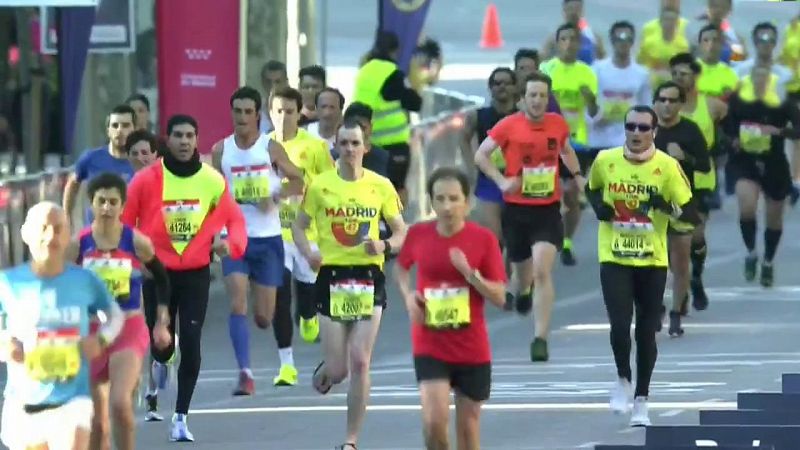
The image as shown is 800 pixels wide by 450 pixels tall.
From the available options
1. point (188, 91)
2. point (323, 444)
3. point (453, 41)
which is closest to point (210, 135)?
point (188, 91)

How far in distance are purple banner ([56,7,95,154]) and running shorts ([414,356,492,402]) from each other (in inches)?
418

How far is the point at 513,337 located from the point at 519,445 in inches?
227

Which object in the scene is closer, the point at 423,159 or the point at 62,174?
the point at 62,174

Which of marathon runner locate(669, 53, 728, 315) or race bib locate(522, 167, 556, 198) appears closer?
race bib locate(522, 167, 556, 198)

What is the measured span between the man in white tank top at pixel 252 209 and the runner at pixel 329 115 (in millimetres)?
1212

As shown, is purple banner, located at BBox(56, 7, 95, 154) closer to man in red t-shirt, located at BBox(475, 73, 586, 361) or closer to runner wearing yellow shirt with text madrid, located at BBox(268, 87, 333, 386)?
runner wearing yellow shirt with text madrid, located at BBox(268, 87, 333, 386)

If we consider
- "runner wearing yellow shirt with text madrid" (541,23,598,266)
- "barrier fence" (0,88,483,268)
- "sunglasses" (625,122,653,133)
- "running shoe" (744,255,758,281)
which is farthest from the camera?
"runner wearing yellow shirt with text madrid" (541,23,598,266)

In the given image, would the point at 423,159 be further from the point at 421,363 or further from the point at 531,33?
the point at 531,33

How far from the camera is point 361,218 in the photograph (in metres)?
15.6

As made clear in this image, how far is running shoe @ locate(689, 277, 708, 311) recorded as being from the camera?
73.3 ft

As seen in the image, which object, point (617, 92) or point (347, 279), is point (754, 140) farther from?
point (347, 279)

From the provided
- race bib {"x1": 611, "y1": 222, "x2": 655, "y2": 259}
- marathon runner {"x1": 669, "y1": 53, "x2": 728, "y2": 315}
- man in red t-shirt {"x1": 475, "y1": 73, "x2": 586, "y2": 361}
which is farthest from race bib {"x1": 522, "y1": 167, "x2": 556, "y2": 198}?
race bib {"x1": 611, "y1": 222, "x2": 655, "y2": 259}

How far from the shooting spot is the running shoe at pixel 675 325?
21.0 m

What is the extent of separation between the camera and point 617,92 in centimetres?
2488
